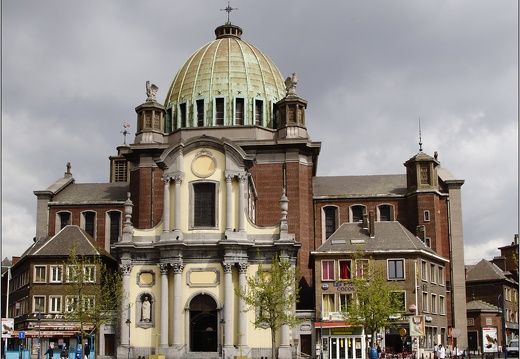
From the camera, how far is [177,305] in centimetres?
6794

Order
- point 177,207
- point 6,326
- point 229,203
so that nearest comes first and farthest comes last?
point 6,326 < point 229,203 < point 177,207

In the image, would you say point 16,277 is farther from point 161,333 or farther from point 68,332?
point 161,333

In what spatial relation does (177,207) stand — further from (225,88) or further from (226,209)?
(225,88)

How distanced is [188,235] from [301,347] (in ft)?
45.1

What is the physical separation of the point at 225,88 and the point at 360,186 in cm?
1844

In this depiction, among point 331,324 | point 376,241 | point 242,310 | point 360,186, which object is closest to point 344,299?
point 331,324

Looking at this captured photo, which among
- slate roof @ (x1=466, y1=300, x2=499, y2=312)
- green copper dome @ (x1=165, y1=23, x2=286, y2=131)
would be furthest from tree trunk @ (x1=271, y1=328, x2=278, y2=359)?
slate roof @ (x1=466, y1=300, x2=499, y2=312)

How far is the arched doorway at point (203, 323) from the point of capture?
68.6m

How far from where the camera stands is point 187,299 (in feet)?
226

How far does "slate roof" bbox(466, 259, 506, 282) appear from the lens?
106 m

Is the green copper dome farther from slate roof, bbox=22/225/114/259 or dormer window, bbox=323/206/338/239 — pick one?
slate roof, bbox=22/225/114/259

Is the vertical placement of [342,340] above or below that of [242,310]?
below

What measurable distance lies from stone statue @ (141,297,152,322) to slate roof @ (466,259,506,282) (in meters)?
51.5

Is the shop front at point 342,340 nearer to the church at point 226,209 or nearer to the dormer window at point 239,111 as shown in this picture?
the church at point 226,209
